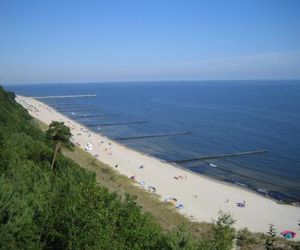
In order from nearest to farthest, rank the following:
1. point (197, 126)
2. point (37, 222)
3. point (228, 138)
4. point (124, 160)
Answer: point (37, 222), point (124, 160), point (228, 138), point (197, 126)

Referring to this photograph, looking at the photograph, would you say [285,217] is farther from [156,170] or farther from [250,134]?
[250,134]

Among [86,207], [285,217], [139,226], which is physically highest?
[86,207]

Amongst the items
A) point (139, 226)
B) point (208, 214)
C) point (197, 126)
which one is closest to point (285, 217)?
point (208, 214)

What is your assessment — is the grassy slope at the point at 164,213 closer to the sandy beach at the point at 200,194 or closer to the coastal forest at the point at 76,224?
the sandy beach at the point at 200,194

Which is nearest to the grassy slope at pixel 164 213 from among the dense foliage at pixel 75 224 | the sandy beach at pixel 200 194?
the sandy beach at pixel 200 194

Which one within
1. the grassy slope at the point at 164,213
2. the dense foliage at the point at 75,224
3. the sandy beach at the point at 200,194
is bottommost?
the sandy beach at the point at 200,194

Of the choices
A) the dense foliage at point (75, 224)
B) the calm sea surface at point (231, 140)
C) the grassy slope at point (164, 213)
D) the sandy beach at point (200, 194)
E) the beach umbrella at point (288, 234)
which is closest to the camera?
the dense foliage at point (75, 224)

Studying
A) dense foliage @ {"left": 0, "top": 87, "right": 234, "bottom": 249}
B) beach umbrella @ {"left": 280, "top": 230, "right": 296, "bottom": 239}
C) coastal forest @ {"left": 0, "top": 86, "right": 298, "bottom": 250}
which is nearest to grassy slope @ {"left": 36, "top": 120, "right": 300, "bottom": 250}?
beach umbrella @ {"left": 280, "top": 230, "right": 296, "bottom": 239}

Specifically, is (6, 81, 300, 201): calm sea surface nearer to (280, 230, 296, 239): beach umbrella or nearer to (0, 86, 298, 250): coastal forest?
(280, 230, 296, 239): beach umbrella

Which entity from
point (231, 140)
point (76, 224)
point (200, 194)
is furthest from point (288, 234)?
point (231, 140)
